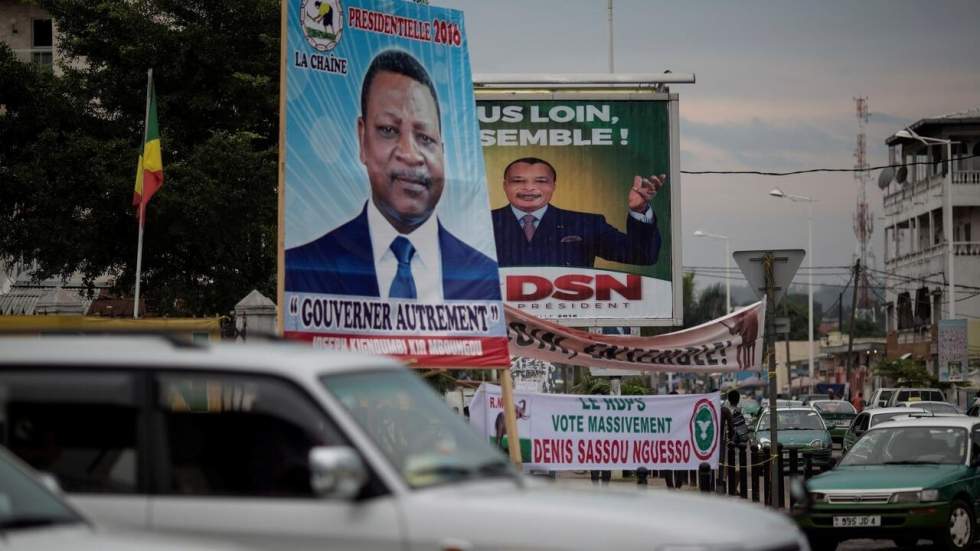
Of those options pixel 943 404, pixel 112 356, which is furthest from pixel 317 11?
pixel 943 404

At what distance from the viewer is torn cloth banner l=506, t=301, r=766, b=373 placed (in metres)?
18.8

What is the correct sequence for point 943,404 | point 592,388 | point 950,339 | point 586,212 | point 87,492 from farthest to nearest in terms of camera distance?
point 950,339, point 943,404, point 592,388, point 586,212, point 87,492

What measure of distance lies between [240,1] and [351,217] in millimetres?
22328

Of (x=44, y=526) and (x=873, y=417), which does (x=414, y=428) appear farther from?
(x=873, y=417)

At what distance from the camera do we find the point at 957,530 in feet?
52.1

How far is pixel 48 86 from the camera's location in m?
35.3

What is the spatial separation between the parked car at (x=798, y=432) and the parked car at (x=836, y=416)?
34.6 ft

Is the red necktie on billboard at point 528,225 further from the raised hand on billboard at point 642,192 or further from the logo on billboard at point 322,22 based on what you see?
the logo on billboard at point 322,22

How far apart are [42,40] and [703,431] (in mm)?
36821

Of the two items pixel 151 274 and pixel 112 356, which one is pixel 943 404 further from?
pixel 112 356

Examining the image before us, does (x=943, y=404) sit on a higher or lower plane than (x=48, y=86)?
lower

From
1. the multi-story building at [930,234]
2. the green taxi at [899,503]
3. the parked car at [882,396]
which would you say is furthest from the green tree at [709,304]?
the green taxi at [899,503]

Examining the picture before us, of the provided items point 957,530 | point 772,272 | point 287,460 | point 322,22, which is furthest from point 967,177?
point 287,460

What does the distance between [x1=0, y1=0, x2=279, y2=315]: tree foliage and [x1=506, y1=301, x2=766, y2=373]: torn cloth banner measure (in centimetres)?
1561
